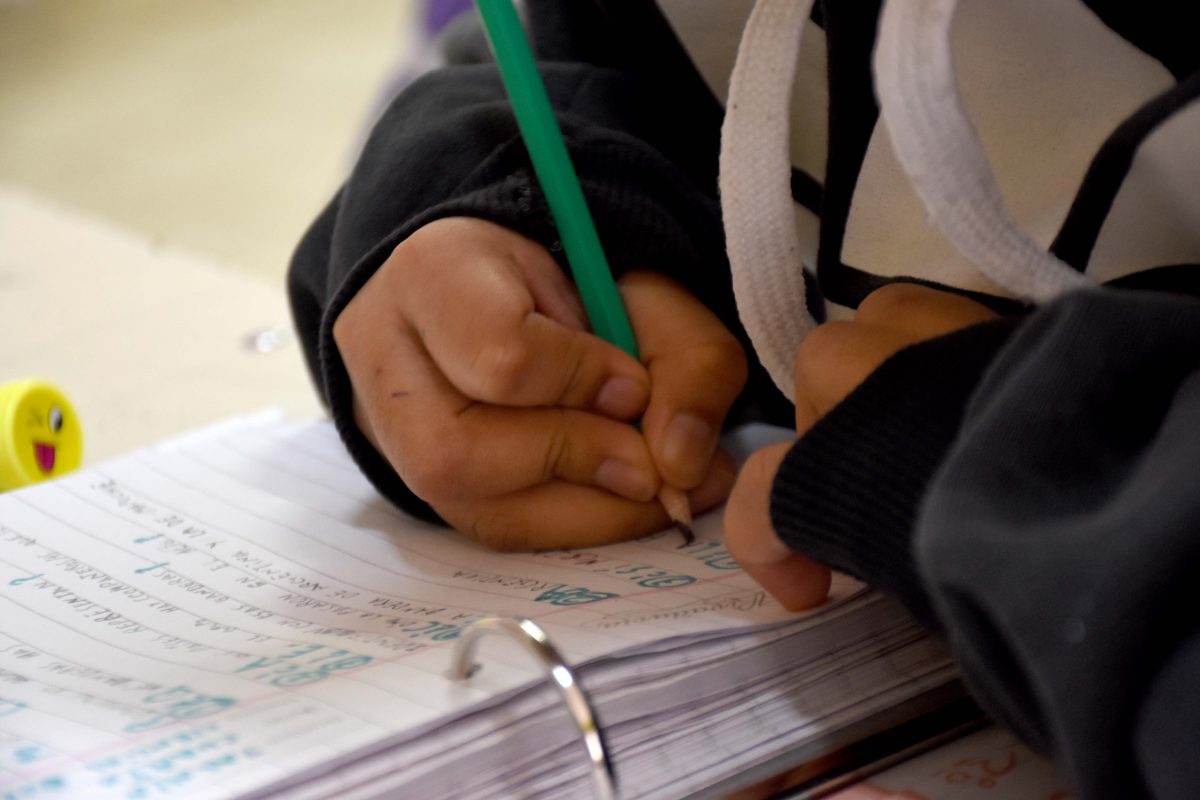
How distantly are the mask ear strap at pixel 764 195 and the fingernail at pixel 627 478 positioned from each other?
1.6 inches

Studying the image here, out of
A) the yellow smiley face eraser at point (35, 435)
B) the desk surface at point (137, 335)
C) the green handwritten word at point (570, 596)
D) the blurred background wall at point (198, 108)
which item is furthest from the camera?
the blurred background wall at point (198, 108)

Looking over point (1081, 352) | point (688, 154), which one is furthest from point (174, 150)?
point (1081, 352)

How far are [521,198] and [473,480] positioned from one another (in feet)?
0.27

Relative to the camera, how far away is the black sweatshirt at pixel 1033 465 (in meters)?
0.18

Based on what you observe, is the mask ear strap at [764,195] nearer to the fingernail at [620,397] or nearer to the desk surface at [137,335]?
the fingernail at [620,397]

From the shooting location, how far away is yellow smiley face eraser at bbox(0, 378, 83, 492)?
0.42 meters

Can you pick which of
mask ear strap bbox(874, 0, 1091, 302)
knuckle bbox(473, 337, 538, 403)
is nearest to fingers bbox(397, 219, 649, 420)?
knuckle bbox(473, 337, 538, 403)

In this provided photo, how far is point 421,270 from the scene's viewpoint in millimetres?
325

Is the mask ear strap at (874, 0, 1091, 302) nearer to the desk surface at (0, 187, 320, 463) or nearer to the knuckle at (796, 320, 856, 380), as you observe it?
the knuckle at (796, 320, 856, 380)

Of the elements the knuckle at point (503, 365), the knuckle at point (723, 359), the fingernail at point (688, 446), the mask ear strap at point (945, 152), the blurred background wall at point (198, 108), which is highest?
the blurred background wall at point (198, 108)

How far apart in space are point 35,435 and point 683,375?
0.83 ft

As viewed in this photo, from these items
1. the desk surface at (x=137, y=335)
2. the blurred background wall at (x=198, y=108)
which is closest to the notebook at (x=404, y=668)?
the desk surface at (x=137, y=335)

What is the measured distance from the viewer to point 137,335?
0.63m

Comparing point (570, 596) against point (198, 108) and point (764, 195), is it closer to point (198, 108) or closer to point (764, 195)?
point (764, 195)
